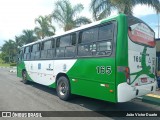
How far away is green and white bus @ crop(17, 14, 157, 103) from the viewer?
629 centimetres

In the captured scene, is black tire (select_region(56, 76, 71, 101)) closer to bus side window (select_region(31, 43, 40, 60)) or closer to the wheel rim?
the wheel rim

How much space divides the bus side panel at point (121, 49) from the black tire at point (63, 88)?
3.12 metres

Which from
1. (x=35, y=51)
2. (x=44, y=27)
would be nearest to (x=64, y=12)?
(x=44, y=27)

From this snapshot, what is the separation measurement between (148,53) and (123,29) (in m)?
1.89

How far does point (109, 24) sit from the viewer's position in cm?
676

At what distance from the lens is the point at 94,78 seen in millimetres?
7082

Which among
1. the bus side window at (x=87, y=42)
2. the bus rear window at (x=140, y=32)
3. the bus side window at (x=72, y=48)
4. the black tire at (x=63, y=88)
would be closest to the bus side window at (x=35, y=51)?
the black tire at (x=63, y=88)

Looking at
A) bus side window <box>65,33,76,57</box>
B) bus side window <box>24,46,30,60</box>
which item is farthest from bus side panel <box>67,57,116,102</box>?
bus side window <box>24,46,30,60</box>

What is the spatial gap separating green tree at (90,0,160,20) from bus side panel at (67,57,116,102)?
855cm

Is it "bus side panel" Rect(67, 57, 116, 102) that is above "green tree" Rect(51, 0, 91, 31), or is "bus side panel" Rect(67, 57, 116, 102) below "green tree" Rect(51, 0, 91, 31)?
below

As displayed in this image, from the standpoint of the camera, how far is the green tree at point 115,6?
15.0 metres

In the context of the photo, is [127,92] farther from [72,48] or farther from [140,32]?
[72,48]

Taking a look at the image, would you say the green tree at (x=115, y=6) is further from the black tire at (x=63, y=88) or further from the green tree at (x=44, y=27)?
the green tree at (x=44, y=27)

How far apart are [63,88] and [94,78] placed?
2.56 meters
